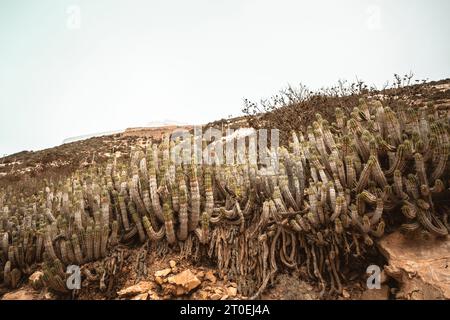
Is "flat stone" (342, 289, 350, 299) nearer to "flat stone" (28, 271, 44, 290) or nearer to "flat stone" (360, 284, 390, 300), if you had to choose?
"flat stone" (360, 284, 390, 300)

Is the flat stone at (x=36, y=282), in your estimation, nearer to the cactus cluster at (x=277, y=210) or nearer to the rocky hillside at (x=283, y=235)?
the rocky hillside at (x=283, y=235)

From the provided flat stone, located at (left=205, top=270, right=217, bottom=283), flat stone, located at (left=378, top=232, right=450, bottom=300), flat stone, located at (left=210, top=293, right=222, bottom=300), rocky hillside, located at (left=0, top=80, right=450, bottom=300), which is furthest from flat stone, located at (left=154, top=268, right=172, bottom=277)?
flat stone, located at (left=378, top=232, right=450, bottom=300)

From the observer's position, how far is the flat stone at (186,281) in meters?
3.27

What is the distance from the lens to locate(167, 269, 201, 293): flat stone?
327 centimetres

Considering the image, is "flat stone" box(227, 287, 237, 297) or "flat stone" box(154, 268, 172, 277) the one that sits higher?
"flat stone" box(154, 268, 172, 277)

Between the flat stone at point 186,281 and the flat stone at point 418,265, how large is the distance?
2.00 metres

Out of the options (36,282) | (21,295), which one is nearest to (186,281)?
(36,282)

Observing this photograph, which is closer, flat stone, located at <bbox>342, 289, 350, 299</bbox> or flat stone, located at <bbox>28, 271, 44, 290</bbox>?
flat stone, located at <bbox>342, 289, 350, 299</bbox>

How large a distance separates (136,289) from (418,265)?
2897 millimetres

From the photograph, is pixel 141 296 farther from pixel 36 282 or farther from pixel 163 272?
pixel 36 282

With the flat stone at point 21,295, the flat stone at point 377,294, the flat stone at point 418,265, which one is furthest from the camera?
the flat stone at point 21,295

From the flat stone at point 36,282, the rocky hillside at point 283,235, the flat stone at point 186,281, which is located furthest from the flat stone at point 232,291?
the flat stone at point 36,282

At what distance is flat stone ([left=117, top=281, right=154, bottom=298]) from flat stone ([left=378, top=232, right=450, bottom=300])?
2.53 meters

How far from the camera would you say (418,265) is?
9.96 feet
